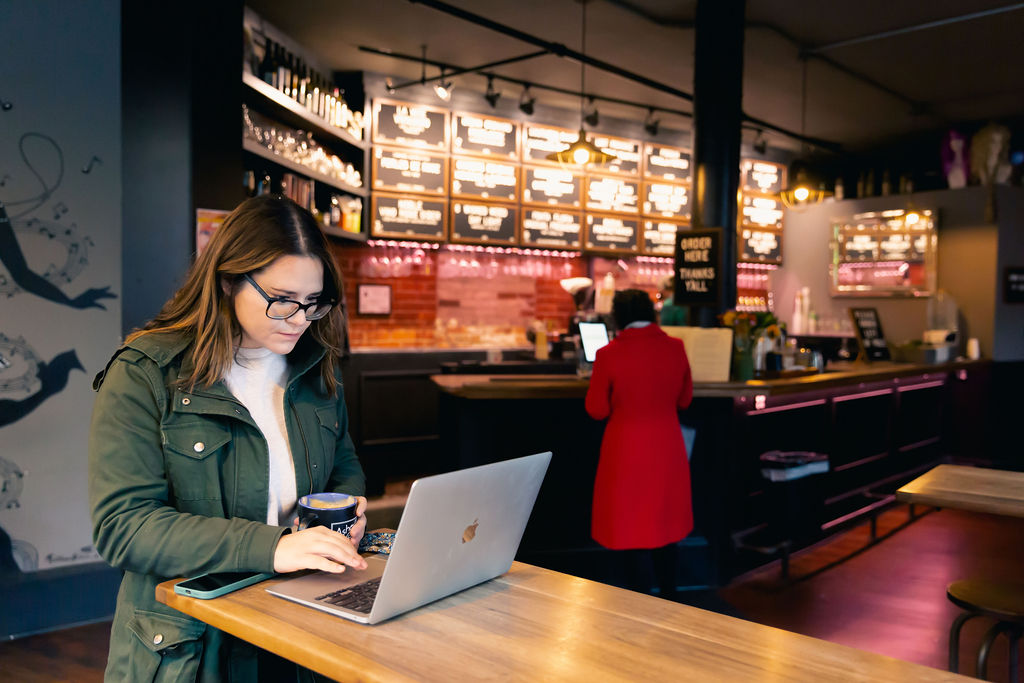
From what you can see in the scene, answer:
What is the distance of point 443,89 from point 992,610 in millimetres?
5648

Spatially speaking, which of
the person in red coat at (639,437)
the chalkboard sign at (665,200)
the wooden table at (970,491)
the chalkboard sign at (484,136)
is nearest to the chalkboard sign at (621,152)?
the chalkboard sign at (665,200)

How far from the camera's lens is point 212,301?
4.64ft

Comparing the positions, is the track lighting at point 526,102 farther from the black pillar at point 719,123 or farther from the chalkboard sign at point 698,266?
the chalkboard sign at point 698,266

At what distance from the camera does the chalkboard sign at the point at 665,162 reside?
8359mm

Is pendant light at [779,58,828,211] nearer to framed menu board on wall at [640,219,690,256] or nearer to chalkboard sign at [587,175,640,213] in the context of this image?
framed menu board on wall at [640,219,690,256]

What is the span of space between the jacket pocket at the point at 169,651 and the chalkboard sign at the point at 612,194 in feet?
23.0

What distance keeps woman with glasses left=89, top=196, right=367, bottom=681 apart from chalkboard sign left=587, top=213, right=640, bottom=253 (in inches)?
258

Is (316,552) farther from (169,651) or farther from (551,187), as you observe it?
(551,187)

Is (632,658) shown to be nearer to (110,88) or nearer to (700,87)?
(110,88)

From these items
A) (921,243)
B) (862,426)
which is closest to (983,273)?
(921,243)

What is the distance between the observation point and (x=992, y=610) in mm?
2137

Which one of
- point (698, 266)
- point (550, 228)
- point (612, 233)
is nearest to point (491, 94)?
point (550, 228)

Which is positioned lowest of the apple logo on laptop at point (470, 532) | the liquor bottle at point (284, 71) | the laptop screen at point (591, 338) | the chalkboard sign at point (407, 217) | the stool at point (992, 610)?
the stool at point (992, 610)

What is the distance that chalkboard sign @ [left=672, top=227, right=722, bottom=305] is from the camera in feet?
17.0
